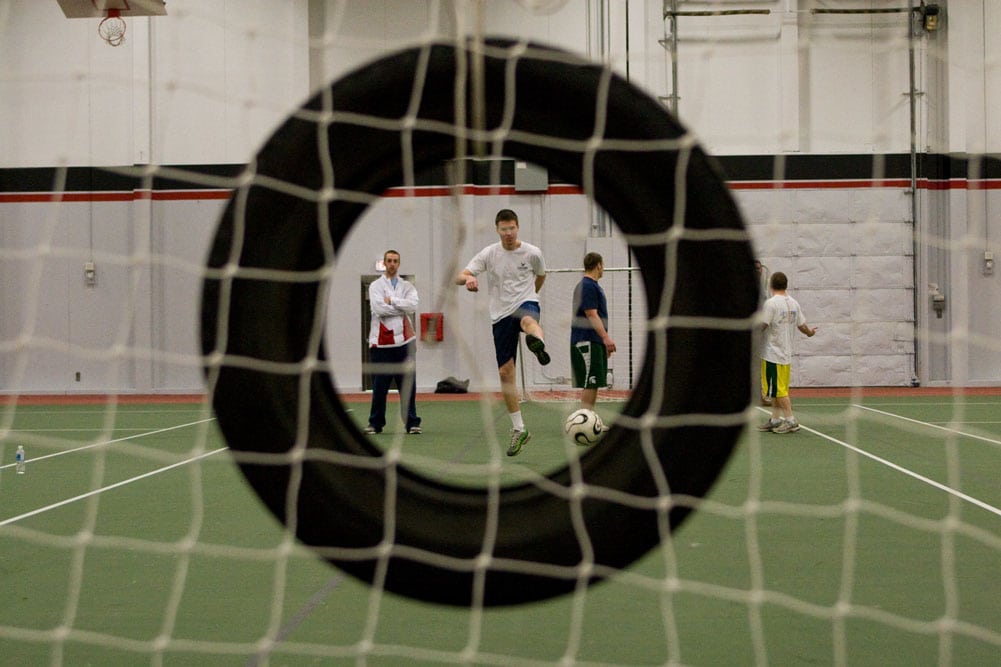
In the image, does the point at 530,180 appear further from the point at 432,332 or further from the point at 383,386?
the point at 383,386

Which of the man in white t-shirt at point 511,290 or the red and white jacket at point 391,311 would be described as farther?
the red and white jacket at point 391,311

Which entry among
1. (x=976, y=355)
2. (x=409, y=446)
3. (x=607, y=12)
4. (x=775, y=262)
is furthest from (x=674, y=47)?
(x=409, y=446)

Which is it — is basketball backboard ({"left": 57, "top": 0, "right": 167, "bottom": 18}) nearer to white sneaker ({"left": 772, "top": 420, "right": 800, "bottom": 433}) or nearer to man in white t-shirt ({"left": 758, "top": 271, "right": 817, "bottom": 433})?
man in white t-shirt ({"left": 758, "top": 271, "right": 817, "bottom": 433})

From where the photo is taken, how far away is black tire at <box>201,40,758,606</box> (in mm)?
2215

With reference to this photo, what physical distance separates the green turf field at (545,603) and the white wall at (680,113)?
9165 millimetres

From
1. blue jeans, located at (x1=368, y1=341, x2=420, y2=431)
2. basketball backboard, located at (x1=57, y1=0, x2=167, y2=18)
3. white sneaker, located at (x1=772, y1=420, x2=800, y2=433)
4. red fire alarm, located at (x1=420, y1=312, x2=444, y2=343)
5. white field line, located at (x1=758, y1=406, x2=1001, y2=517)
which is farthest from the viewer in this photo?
red fire alarm, located at (x1=420, y1=312, x2=444, y2=343)

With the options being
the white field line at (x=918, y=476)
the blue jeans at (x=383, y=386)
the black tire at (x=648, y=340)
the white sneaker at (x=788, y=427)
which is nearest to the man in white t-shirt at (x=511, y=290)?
the blue jeans at (x=383, y=386)

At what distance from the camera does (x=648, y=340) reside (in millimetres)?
2312

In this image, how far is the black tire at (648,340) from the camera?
→ 2.21 metres

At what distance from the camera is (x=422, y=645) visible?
9.55 feet

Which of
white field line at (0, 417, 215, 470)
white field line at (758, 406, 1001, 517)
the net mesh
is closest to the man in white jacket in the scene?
the net mesh

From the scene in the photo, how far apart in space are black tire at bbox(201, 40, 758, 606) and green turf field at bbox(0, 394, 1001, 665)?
10.8 inches

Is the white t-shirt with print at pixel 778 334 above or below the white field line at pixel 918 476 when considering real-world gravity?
above

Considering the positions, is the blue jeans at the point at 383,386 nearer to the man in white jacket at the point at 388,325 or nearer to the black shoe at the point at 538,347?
the man in white jacket at the point at 388,325
